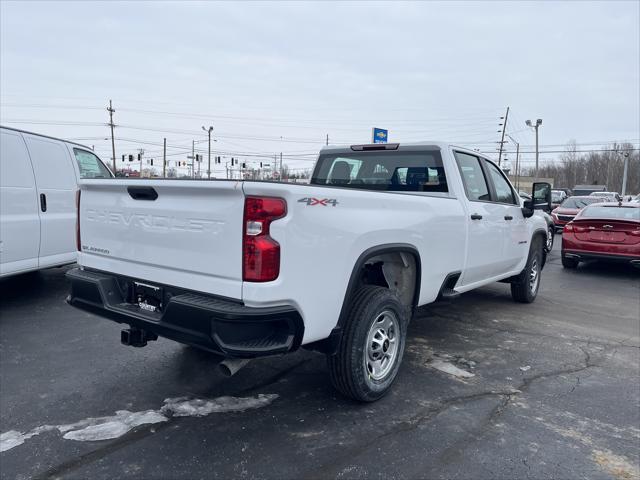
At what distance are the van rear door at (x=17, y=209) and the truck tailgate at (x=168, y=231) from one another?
2575 millimetres

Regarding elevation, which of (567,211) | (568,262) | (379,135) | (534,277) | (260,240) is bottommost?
(568,262)

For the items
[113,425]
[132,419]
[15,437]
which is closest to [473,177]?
[132,419]

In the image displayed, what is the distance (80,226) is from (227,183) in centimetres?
175

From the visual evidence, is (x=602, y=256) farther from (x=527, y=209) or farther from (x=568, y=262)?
(x=527, y=209)

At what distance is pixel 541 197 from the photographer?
20.7 ft

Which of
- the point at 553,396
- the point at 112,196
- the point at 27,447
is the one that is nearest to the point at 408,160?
the point at 553,396

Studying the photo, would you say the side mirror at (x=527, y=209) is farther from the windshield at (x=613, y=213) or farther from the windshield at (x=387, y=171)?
the windshield at (x=613, y=213)

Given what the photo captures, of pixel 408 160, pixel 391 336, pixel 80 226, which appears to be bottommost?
pixel 391 336

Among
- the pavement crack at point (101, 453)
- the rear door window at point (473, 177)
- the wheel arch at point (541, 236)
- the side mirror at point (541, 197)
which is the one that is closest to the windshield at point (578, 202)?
the wheel arch at point (541, 236)

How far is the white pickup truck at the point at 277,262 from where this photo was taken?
2.71 metres

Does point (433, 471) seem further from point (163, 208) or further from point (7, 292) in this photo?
point (7, 292)

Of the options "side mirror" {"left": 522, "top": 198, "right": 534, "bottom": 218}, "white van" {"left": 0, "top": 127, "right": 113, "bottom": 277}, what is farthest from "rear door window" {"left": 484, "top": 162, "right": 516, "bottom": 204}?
"white van" {"left": 0, "top": 127, "right": 113, "bottom": 277}

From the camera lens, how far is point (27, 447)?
9.76ft

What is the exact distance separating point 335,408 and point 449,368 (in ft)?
4.43
